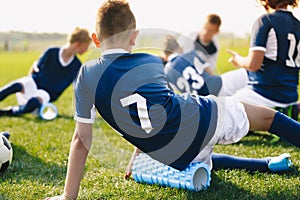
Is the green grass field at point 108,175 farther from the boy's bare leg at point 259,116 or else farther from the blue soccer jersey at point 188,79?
the blue soccer jersey at point 188,79

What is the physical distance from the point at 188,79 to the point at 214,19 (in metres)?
1.95

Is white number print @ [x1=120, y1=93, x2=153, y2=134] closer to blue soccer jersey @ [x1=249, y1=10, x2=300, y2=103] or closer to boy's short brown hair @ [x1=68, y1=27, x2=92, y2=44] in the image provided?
blue soccer jersey @ [x1=249, y1=10, x2=300, y2=103]

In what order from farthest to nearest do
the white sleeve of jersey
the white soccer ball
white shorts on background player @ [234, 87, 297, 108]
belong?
1. the white sleeve of jersey
2. white shorts on background player @ [234, 87, 297, 108]
3. the white soccer ball

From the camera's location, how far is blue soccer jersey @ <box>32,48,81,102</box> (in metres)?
6.06

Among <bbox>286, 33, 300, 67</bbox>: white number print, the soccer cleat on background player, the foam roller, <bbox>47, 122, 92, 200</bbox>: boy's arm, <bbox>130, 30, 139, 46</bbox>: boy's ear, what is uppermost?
<bbox>130, 30, 139, 46</bbox>: boy's ear

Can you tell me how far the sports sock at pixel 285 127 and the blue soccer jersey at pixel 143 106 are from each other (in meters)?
0.40

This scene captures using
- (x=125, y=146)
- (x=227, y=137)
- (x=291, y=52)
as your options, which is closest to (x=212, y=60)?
(x=291, y=52)

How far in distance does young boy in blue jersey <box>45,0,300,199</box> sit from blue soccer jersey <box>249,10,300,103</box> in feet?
5.19

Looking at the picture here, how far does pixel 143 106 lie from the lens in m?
2.54

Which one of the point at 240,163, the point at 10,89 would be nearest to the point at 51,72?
the point at 10,89

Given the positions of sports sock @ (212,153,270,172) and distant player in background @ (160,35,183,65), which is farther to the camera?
distant player in background @ (160,35,183,65)

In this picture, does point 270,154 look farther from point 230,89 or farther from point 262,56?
point 230,89

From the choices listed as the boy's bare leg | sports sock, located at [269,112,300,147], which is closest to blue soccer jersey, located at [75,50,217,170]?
the boy's bare leg

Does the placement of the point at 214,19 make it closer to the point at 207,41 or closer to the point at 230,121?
the point at 207,41
